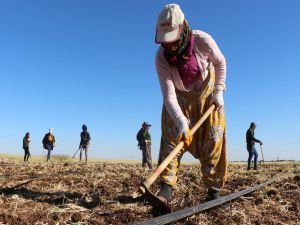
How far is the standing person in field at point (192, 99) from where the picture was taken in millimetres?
4641

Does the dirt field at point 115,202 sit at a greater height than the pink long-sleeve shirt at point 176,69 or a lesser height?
lesser

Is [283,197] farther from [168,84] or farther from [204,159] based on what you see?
[168,84]

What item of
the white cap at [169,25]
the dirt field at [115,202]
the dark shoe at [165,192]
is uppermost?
the white cap at [169,25]

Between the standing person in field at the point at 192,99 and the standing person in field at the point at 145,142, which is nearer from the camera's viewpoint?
the standing person in field at the point at 192,99

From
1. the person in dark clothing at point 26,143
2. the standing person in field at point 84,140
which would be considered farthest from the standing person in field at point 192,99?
the person in dark clothing at point 26,143

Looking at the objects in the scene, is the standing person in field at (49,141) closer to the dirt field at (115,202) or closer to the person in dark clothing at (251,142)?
the person in dark clothing at (251,142)

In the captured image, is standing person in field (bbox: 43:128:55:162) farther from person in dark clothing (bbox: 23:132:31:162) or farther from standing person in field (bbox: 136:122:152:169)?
standing person in field (bbox: 136:122:152:169)

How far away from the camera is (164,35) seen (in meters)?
4.30

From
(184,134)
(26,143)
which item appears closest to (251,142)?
(26,143)

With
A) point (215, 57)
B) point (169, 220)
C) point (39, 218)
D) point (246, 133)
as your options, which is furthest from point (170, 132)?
point (246, 133)

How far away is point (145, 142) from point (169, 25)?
12.9m

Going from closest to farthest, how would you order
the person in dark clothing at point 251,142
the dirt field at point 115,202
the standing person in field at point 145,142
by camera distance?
the dirt field at point 115,202
the standing person in field at point 145,142
the person in dark clothing at point 251,142

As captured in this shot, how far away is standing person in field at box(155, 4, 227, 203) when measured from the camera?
464 centimetres

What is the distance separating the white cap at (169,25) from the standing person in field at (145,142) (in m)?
12.7
